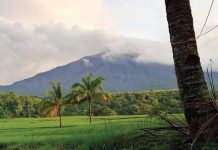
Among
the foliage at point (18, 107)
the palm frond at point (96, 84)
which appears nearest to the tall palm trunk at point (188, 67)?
the palm frond at point (96, 84)

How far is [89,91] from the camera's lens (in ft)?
263

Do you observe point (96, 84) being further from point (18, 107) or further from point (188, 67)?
point (188, 67)

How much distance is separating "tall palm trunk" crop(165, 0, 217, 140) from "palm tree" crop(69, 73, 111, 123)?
229 ft

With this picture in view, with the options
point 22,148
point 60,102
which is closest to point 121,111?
point 60,102

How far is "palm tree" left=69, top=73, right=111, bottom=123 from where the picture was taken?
79231 mm

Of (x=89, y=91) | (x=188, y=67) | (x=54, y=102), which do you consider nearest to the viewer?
(x=188, y=67)

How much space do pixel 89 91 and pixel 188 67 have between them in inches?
2824

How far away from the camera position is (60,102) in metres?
78.1

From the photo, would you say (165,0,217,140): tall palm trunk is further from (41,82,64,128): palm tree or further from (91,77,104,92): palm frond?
(91,77,104,92): palm frond

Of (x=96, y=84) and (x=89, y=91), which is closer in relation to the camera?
(x=89, y=91)

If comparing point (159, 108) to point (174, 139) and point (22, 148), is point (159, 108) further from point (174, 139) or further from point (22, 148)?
point (22, 148)

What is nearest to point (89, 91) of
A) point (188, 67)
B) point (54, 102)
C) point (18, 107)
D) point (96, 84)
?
point (96, 84)

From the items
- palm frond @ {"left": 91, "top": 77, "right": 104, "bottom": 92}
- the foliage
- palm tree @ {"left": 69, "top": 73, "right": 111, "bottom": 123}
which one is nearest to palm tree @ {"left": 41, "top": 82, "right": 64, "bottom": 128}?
palm tree @ {"left": 69, "top": 73, "right": 111, "bottom": 123}

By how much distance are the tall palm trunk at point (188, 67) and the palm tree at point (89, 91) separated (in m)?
69.8
